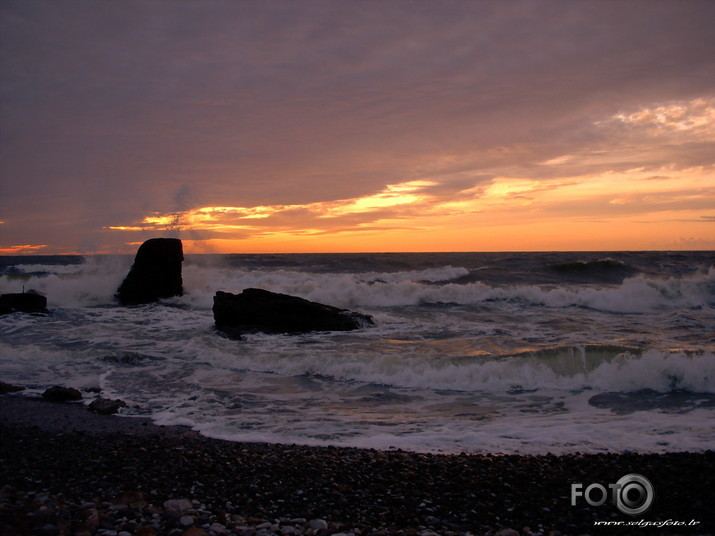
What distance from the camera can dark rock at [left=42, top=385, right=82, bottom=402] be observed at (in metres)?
7.36

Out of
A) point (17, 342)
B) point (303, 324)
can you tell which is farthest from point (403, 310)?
point (17, 342)

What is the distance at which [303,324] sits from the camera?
1442 centimetres

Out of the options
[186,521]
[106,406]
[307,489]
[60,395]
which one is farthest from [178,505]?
[60,395]

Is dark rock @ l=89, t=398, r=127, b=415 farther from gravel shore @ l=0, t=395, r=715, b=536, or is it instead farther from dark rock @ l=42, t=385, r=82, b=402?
gravel shore @ l=0, t=395, r=715, b=536

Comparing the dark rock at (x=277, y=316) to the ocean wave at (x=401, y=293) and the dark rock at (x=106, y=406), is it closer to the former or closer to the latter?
the ocean wave at (x=401, y=293)

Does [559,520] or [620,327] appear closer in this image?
[559,520]

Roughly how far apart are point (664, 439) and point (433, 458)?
2.91m

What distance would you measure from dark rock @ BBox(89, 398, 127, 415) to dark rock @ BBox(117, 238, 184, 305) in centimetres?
1383

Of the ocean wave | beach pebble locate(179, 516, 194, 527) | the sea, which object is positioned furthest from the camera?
the ocean wave

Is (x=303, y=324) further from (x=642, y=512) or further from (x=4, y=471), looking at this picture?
(x=642, y=512)

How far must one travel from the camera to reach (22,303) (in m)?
16.6

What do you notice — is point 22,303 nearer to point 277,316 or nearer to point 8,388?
point 277,316

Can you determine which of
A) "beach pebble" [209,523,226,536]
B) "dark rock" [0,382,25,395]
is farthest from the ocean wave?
"beach pebble" [209,523,226,536]

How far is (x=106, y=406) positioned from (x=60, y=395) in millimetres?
1035
